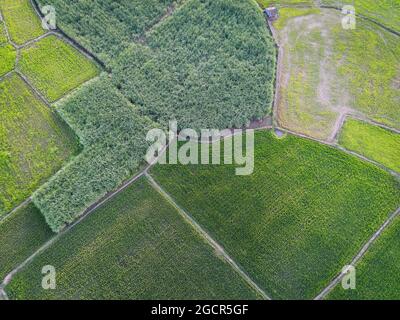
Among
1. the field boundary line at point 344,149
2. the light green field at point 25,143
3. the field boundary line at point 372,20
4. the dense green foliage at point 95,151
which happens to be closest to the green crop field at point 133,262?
the dense green foliage at point 95,151

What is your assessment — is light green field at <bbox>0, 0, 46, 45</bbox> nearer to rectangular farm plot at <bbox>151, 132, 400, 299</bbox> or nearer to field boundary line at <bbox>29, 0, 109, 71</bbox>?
field boundary line at <bbox>29, 0, 109, 71</bbox>

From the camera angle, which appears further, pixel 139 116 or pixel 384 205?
pixel 139 116

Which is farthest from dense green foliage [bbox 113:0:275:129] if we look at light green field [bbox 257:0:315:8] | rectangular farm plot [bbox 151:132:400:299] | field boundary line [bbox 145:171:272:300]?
field boundary line [bbox 145:171:272:300]

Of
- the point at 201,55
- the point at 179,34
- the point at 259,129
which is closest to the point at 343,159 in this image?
the point at 259,129

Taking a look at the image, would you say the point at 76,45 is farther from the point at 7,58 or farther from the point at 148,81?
the point at 148,81

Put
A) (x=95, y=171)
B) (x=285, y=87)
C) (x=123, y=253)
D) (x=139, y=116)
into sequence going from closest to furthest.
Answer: (x=123, y=253) < (x=95, y=171) < (x=139, y=116) < (x=285, y=87)

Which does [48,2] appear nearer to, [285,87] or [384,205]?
[285,87]

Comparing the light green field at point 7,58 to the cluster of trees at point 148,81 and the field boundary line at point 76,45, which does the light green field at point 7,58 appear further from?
the cluster of trees at point 148,81
